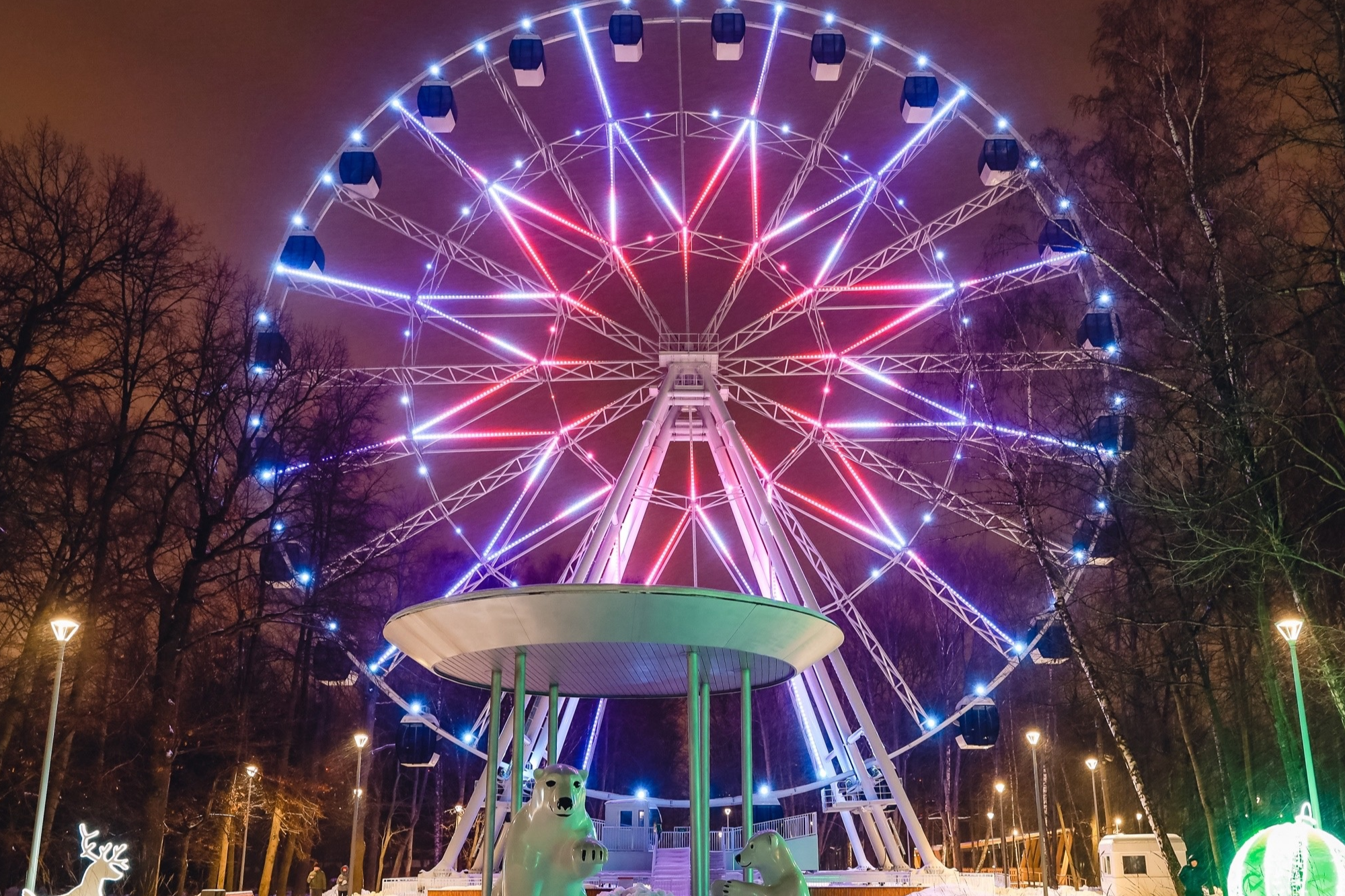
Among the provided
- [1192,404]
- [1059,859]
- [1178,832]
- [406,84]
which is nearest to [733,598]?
[1192,404]

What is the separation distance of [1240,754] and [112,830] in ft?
78.5

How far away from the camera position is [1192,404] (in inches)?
Result: 652

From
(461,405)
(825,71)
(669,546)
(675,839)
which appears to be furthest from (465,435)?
(675,839)

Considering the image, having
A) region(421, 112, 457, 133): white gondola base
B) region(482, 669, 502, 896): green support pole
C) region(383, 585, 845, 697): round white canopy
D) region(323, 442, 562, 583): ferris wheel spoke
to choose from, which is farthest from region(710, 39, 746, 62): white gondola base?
region(482, 669, 502, 896): green support pole

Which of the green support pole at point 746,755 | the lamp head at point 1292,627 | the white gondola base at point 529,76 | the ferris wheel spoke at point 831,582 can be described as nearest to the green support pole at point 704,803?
the green support pole at point 746,755

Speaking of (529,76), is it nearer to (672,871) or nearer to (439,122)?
(439,122)

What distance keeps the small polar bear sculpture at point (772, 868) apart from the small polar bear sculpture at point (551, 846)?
125 cm

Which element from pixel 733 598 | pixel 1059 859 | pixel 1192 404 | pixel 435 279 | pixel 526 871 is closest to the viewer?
pixel 526 871

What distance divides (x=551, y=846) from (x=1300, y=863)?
7.81 meters

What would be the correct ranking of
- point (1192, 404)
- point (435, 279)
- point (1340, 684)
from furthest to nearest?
point (435, 279) → point (1192, 404) → point (1340, 684)

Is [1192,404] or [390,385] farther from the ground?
[390,385]

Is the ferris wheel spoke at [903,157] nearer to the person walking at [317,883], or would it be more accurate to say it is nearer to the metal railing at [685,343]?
the metal railing at [685,343]

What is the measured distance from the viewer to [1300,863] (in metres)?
12.5

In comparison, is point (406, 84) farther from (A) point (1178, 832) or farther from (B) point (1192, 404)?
(A) point (1178, 832)
